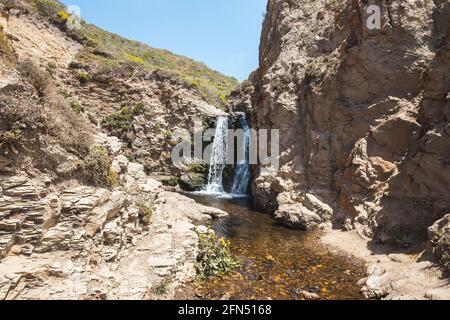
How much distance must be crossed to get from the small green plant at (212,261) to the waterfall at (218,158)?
2083 cm

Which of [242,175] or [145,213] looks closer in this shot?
[145,213]

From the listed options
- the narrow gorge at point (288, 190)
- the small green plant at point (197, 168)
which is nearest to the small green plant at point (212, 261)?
the narrow gorge at point (288, 190)

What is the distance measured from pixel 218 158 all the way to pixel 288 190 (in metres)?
15.4

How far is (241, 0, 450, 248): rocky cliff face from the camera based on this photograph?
1297 centimetres

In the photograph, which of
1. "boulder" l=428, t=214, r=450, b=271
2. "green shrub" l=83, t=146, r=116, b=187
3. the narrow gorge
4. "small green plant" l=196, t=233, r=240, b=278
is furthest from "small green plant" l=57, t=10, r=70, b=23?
"boulder" l=428, t=214, r=450, b=271

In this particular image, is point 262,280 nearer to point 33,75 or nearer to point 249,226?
point 249,226

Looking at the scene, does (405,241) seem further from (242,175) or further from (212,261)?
(242,175)

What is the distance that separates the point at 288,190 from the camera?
821 inches

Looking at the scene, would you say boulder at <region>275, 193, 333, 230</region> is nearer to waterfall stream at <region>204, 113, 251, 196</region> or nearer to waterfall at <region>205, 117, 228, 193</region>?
waterfall stream at <region>204, 113, 251, 196</region>

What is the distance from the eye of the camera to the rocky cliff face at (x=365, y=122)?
42.5ft

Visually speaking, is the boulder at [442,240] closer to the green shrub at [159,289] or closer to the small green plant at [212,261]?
the small green plant at [212,261]

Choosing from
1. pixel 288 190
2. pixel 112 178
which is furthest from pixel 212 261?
pixel 288 190

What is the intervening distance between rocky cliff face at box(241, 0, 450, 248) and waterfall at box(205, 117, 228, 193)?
10.3m

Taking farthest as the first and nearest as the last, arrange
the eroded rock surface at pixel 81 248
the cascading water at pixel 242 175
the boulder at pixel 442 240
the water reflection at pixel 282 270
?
the cascading water at pixel 242 175 → the water reflection at pixel 282 270 → the boulder at pixel 442 240 → the eroded rock surface at pixel 81 248
